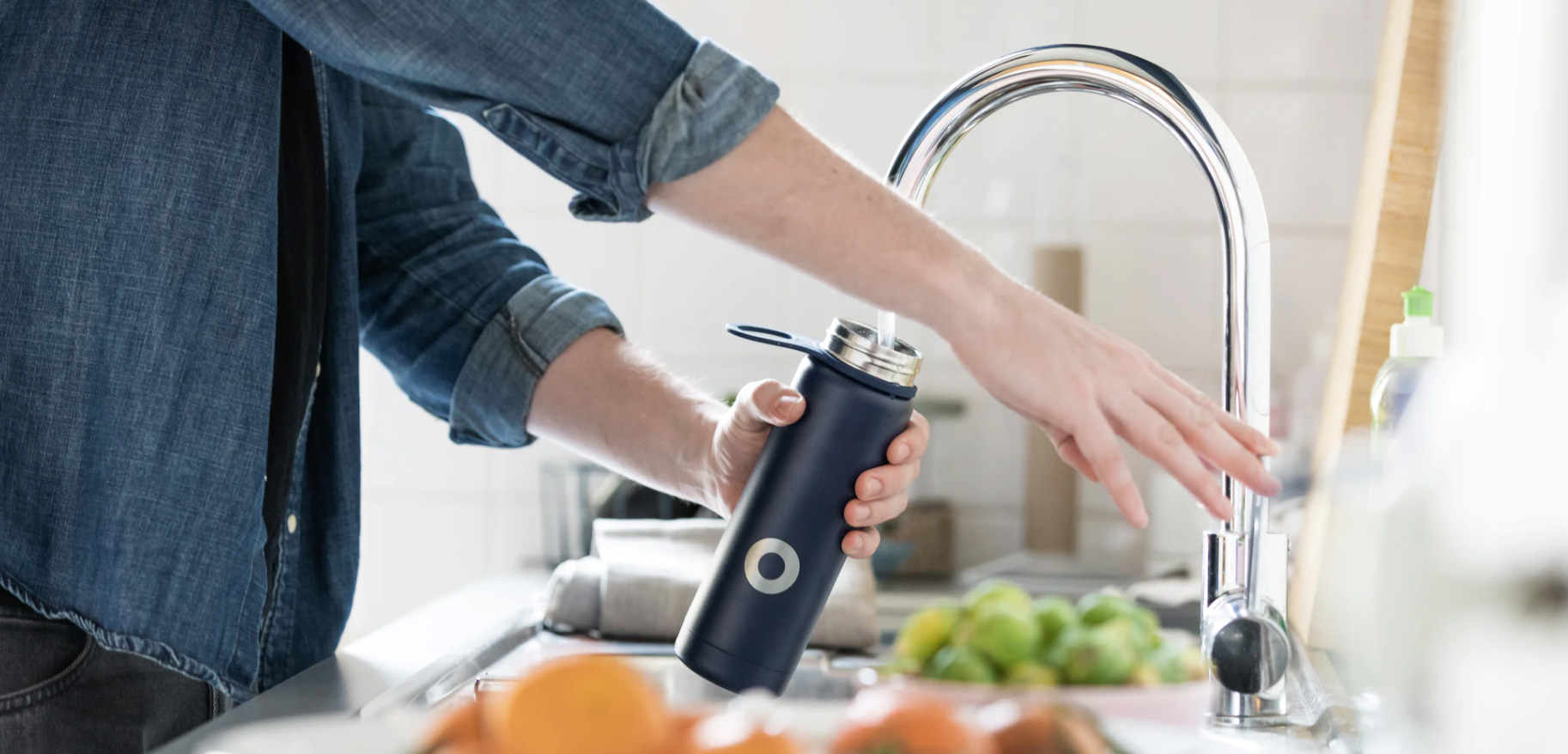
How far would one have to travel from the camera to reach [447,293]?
0.87m

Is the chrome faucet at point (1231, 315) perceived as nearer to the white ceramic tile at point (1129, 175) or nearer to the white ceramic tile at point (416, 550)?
the white ceramic tile at point (1129, 175)

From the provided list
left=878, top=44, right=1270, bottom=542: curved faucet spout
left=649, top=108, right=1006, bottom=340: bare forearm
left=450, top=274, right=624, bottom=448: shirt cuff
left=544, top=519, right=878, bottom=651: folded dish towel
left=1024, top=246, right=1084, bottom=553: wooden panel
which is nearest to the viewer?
left=649, top=108, right=1006, bottom=340: bare forearm

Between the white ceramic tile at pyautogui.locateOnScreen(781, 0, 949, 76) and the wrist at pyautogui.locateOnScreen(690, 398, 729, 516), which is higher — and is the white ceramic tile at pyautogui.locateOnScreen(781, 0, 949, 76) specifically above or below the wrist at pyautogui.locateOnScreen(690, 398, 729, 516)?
above

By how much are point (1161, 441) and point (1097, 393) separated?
3 centimetres

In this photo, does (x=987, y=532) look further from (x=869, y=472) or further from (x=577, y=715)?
(x=577, y=715)

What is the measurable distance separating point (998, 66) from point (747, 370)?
1.18m

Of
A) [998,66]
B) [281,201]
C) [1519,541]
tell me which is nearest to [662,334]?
[281,201]

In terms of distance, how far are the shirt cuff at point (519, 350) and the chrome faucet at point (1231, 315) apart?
294mm

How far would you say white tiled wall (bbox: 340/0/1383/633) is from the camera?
5.82ft

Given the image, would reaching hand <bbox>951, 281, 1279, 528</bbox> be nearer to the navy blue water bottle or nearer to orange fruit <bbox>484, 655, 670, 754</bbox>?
the navy blue water bottle

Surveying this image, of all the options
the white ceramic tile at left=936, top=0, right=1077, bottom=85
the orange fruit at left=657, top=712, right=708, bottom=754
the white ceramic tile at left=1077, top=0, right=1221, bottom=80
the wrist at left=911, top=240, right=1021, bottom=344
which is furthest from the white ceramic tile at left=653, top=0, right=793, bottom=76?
the orange fruit at left=657, top=712, right=708, bottom=754

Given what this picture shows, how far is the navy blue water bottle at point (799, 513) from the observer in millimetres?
586

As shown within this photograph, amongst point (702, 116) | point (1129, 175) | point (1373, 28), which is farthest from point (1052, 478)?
point (702, 116)

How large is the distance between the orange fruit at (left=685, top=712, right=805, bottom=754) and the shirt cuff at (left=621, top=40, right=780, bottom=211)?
9.7 inches
